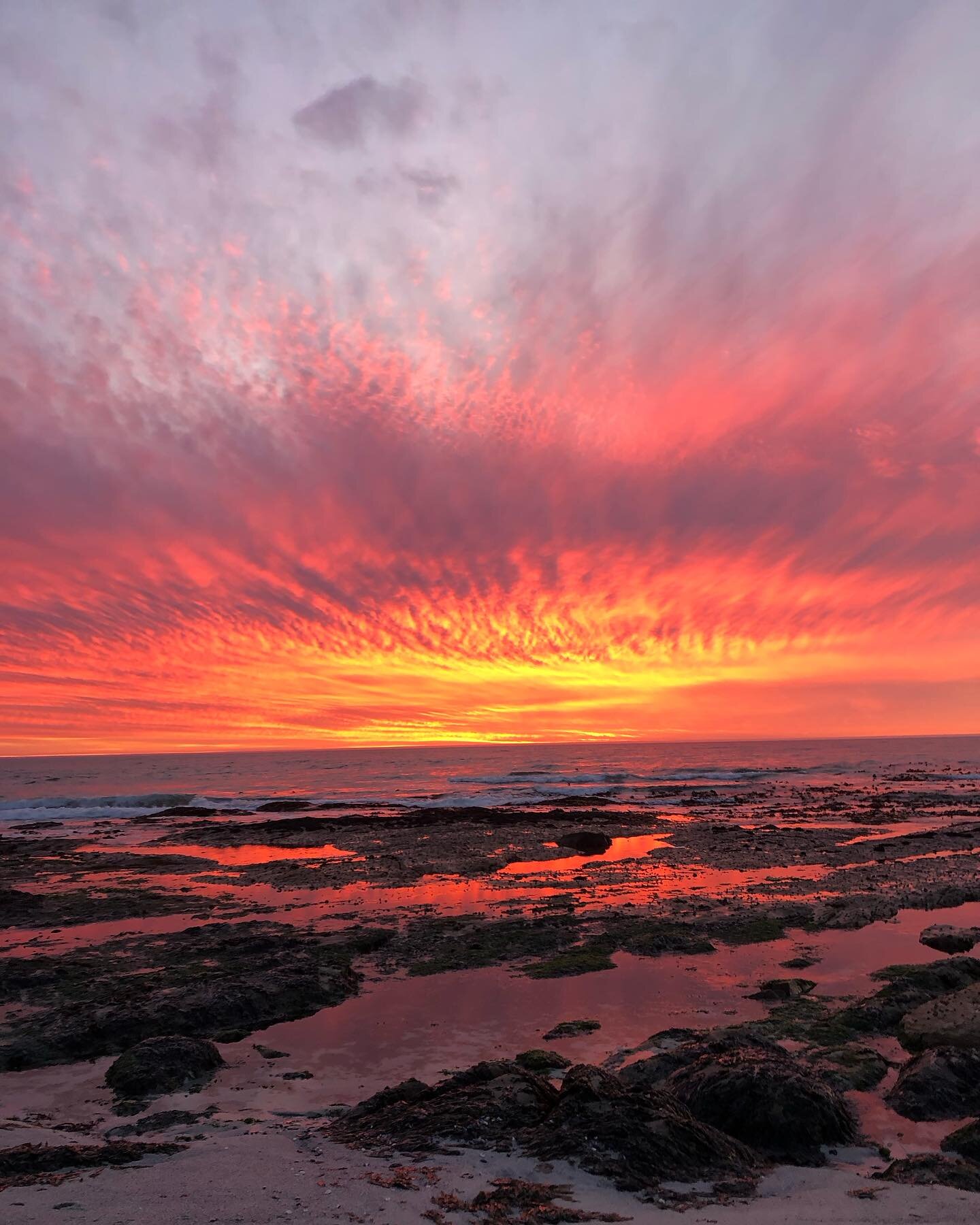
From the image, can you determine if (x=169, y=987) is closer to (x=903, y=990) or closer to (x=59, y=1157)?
(x=59, y=1157)

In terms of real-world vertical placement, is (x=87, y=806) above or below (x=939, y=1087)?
below

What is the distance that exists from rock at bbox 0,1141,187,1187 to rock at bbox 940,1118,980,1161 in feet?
25.4

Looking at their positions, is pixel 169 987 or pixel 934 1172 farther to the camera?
pixel 169 987

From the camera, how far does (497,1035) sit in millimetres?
11000

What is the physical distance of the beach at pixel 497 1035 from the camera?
623cm

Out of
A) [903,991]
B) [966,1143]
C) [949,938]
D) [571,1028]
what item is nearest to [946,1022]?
[903,991]

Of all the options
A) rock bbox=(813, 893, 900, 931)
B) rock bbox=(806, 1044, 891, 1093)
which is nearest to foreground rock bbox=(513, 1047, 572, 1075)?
rock bbox=(806, 1044, 891, 1093)

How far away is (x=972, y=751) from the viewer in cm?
14075

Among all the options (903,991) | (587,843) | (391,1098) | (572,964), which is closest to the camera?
(391,1098)

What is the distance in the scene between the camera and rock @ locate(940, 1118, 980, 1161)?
698 centimetres

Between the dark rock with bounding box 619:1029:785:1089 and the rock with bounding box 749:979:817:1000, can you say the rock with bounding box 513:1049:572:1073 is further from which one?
the rock with bounding box 749:979:817:1000

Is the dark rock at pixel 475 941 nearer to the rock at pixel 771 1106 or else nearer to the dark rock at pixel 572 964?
the dark rock at pixel 572 964

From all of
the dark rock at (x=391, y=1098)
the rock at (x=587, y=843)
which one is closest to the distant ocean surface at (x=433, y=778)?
the rock at (x=587, y=843)

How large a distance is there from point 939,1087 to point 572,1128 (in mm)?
4683
